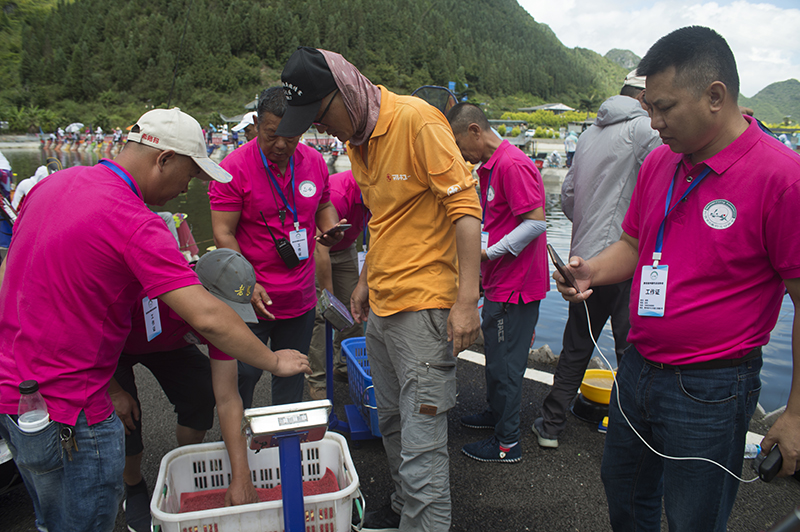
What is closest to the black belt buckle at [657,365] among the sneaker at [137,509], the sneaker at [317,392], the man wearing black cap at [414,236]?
the man wearing black cap at [414,236]

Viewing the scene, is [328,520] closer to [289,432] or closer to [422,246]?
→ [289,432]

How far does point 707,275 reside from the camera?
4.86ft

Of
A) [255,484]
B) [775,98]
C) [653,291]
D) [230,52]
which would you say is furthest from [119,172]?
[775,98]

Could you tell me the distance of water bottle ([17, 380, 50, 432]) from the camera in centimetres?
138

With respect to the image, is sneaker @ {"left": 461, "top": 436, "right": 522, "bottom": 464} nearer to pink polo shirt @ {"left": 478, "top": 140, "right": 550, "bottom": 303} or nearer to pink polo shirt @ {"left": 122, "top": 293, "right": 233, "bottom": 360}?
pink polo shirt @ {"left": 478, "top": 140, "right": 550, "bottom": 303}

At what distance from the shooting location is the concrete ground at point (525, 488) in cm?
248

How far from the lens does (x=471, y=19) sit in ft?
501

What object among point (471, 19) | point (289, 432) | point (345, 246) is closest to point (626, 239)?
point (289, 432)

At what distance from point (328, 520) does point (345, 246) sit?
2.57 metres

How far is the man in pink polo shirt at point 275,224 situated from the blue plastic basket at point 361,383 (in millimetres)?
411

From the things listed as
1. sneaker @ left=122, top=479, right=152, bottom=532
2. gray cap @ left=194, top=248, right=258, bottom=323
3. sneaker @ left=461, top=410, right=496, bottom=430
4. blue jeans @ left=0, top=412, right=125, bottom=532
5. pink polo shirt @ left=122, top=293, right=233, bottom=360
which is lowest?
sneaker @ left=461, top=410, right=496, bottom=430

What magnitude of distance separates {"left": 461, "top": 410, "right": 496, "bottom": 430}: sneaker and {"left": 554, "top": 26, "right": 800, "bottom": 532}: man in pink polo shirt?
175cm

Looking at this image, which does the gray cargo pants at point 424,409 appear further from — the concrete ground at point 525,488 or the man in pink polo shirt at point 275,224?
the man in pink polo shirt at point 275,224

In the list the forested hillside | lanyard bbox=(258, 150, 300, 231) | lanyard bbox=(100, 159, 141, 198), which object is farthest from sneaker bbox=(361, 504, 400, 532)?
the forested hillside
